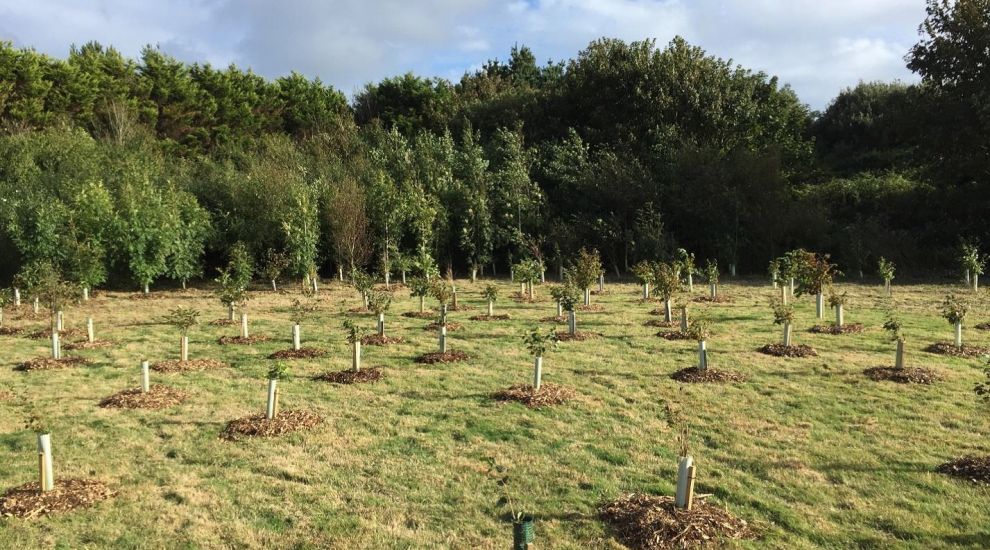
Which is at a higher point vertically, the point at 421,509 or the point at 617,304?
the point at 617,304

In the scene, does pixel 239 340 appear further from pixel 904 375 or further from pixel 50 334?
pixel 904 375

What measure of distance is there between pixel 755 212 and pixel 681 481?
21.8 m

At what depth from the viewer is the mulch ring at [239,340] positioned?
12052mm

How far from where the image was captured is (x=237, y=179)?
23906mm

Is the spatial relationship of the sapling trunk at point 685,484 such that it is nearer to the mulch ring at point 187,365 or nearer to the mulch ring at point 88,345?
the mulch ring at point 187,365

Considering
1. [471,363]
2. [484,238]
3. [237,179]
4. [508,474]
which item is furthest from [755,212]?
[508,474]

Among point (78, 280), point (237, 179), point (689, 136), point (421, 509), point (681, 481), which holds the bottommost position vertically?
point (421, 509)

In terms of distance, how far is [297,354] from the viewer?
1077 centimetres

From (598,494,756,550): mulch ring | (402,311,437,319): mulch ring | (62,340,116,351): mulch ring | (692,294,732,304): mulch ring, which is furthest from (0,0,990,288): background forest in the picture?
(598,494,756,550): mulch ring

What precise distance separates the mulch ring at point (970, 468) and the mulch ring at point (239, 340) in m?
10.8

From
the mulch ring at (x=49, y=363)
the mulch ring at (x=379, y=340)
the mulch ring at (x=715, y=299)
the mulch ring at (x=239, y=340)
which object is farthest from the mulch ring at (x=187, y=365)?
the mulch ring at (x=715, y=299)

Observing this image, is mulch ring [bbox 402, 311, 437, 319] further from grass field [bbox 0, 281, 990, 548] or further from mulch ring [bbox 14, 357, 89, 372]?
mulch ring [bbox 14, 357, 89, 372]

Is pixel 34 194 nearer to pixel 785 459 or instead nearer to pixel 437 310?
pixel 437 310

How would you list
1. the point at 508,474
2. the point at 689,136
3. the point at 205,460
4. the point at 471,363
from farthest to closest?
the point at 689,136
the point at 471,363
the point at 205,460
the point at 508,474
